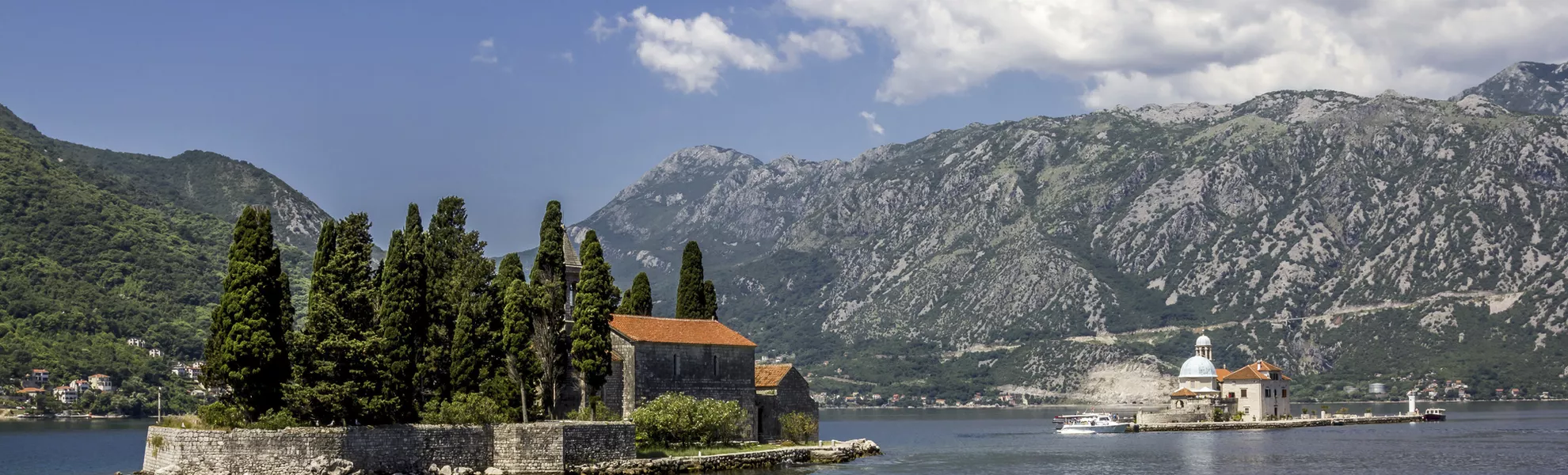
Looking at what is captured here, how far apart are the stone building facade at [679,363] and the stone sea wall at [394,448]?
6.44 m

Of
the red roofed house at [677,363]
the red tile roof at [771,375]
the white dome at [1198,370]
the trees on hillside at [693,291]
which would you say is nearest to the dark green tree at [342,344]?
the red roofed house at [677,363]

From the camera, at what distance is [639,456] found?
7575 centimetres

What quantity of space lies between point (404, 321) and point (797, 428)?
Answer: 28.9 m

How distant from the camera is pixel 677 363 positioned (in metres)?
82.9

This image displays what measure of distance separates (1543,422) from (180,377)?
162m

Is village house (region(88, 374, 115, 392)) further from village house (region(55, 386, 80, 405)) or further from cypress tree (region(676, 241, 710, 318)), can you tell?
cypress tree (region(676, 241, 710, 318))

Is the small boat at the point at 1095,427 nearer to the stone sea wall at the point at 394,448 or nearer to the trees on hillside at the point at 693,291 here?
the trees on hillside at the point at 693,291

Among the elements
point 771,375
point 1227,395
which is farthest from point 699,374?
point 1227,395

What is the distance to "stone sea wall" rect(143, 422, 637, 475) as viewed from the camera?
62031mm

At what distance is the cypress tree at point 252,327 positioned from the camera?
Answer: 62.2m

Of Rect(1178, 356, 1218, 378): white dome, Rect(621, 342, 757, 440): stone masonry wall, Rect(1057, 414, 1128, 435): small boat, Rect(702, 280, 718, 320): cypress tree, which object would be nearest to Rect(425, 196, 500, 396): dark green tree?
Rect(621, 342, 757, 440): stone masonry wall

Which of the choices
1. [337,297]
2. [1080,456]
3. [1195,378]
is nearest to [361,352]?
[337,297]

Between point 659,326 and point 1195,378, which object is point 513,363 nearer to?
point 659,326

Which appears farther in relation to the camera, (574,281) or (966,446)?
(966,446)
